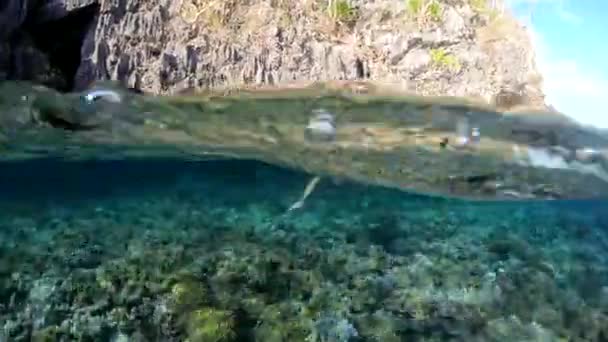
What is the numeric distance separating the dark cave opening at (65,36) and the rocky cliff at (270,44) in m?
0.02

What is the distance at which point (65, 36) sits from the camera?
13.7 m

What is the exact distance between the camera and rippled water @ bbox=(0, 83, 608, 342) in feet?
19.7

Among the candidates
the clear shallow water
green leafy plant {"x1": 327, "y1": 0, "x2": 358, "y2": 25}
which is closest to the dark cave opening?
the clear shallow water

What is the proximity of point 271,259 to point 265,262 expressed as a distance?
6.2 inches

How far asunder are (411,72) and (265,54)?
12.3 feet

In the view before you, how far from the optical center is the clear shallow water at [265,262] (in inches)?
236

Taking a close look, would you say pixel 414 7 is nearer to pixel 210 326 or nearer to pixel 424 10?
pixel 424 10

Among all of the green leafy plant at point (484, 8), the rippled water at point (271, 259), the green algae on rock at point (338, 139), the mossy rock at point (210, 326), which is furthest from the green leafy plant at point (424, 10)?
the mossy rock at point (210, 326)

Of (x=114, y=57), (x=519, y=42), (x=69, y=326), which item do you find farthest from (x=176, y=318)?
(x=519, y=42)

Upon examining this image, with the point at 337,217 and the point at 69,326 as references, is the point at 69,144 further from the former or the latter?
the point at 69,326

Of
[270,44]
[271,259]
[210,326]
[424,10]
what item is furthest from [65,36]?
[210,326]

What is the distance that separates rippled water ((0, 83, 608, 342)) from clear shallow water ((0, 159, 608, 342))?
0.03m

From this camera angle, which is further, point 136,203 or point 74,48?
point 74,48

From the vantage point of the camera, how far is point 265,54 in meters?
14.2
